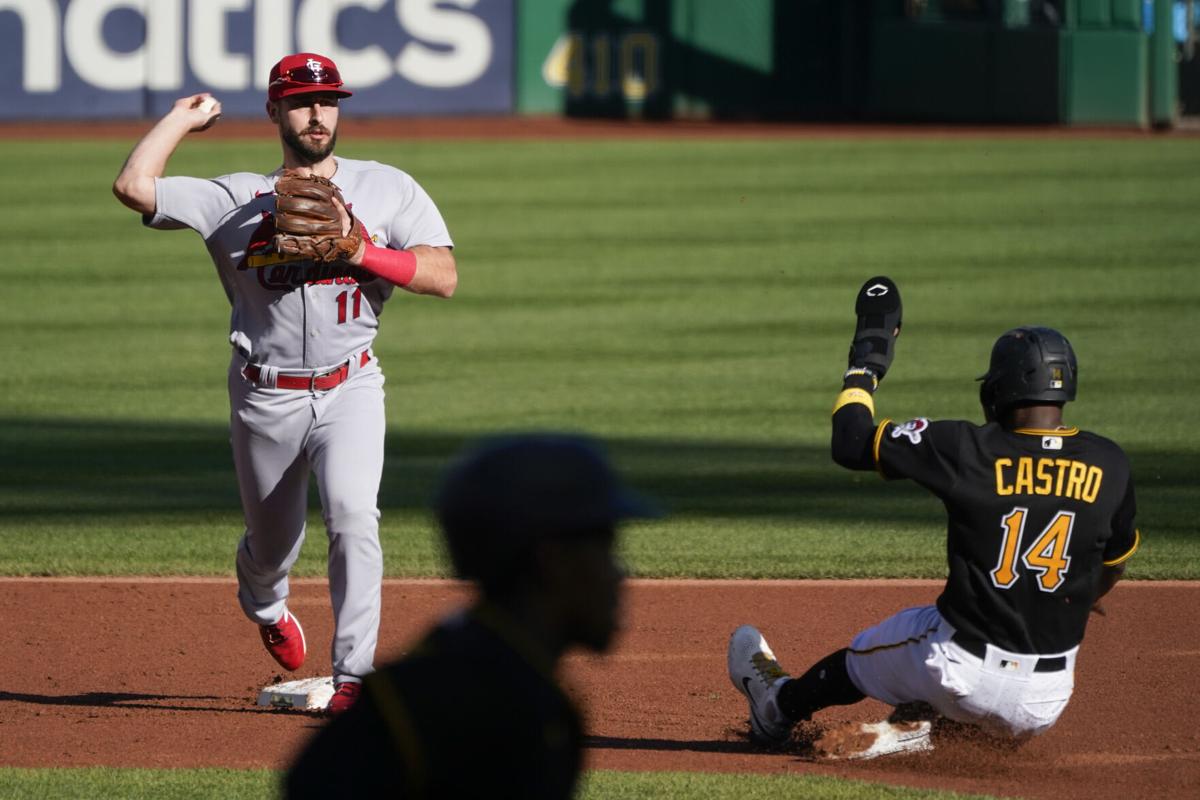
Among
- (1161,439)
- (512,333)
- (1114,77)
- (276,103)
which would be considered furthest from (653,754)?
(1114,77)

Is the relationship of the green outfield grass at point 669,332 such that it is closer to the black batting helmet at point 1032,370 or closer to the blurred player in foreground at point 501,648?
the black batting helmet at point 1032,370

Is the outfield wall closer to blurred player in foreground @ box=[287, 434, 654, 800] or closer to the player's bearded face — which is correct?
the player's bearded face

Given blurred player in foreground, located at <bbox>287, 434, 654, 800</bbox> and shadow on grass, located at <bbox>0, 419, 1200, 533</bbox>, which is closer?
blurred player in foreground, located at <bbox>287, 434, 654, 800</bbox>

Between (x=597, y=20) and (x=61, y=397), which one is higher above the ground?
(x=597, y=20)

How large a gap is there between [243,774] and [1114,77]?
2217 centimetres

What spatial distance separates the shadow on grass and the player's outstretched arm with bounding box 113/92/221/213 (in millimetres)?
3656

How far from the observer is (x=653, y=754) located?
5289mm

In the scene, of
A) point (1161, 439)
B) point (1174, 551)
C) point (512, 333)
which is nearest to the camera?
point (1174, 551)

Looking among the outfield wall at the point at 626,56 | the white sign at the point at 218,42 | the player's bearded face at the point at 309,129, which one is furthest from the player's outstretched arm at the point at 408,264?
the white sign at the point at 218,42

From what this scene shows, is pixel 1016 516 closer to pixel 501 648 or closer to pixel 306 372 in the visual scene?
pixel 306 372

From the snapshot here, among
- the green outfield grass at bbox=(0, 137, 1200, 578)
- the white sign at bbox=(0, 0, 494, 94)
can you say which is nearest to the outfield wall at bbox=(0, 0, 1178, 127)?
the white sign at bbox=(0, 0, 494, 94)

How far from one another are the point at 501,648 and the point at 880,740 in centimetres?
311

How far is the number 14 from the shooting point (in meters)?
4.69

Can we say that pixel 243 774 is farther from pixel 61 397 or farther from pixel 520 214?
pixel 520 214
